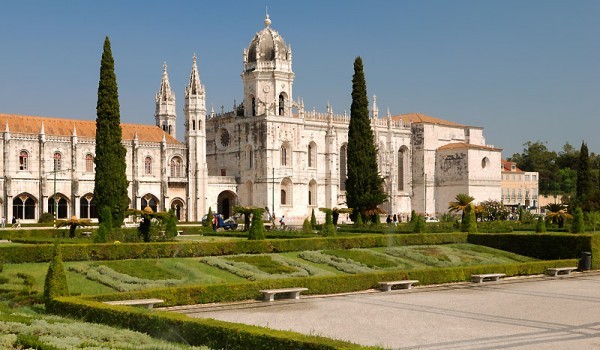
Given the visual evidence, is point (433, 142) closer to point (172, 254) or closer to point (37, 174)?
point (37, 174)

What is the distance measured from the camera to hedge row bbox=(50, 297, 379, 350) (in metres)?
13.2

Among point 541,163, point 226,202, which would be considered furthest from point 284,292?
point 541,163

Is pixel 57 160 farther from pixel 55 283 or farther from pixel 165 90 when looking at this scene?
pixel 55 283

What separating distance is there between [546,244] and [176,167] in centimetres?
4213

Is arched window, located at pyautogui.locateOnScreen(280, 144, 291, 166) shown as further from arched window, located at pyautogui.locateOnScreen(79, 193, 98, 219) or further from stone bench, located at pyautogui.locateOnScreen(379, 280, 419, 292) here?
stone bench, located at pyautogui.locateOnScreen(379, 280, 419, 292)

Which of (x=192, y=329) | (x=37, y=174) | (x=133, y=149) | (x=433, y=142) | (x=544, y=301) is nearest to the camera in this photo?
(x=192, y=329)

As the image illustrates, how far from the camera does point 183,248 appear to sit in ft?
99.1

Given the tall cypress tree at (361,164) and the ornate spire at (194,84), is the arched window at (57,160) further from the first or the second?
the tall cypress tree at (361,164)

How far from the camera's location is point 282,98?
3014 inches

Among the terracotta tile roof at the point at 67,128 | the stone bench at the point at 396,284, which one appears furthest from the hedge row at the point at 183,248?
the terracotta tile roof at the point at 67,128

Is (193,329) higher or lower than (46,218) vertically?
lower

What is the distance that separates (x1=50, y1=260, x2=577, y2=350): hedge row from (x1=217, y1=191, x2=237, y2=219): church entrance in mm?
47949

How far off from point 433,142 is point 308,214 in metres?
21.0

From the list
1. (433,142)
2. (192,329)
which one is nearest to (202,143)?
(433,142)
